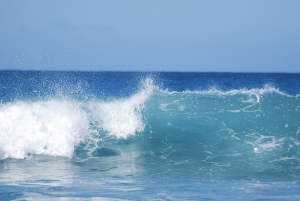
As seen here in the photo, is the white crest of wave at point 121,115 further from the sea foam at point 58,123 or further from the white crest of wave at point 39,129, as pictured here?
the white crest of wave at point 39,129

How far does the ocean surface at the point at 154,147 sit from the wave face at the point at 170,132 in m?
0.03

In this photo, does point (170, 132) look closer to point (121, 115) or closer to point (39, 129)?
point (121, 115)

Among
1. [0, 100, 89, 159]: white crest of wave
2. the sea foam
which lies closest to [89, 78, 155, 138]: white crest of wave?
the sea foam

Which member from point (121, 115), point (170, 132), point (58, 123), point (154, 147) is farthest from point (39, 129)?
point (170, 132)

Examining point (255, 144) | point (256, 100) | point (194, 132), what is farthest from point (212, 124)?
point (256, 100)

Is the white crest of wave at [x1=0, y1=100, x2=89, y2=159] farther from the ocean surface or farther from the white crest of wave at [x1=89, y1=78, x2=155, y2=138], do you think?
the white crest of wave at [x1=89, y1=78, x2=155, y2=138]

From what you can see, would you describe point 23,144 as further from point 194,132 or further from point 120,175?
point 194,132

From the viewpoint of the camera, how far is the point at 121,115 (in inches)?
429

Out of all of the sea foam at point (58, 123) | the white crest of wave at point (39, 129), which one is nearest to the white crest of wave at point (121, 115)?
the sea foam at point (58, 123)

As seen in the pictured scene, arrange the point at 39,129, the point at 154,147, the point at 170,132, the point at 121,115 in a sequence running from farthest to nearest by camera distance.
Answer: the point at 121,115 → the point at 170,132 → the point at 154,147 → the point at 39,129

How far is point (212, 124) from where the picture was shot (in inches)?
435

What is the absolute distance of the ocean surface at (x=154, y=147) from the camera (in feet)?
17.1

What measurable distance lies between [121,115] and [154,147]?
7.38 ft

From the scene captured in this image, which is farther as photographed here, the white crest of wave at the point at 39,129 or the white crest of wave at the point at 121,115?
the white crest of wave at the point at 121,115
